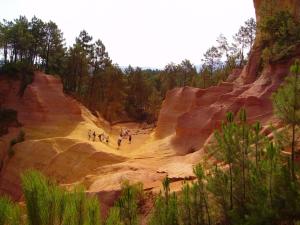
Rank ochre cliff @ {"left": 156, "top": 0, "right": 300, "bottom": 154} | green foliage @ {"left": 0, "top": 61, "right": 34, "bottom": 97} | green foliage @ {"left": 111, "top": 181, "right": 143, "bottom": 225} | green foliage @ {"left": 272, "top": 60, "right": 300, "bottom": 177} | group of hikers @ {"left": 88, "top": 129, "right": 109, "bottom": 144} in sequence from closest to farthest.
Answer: green foliage @ {"left": 111, "top": 181, "right": 143, "bottom": 225} < green foliage @ {"left": 272, "top": 60, "right": 300, "bottom": 177} < ochre cliff @ {"left": 156, "top": 0, "right": 300, "bottom": 154} < group of hikers @ {"left": 88, "top": 129, "right": 109, "bottom": 144} < green foliage @ {"left": 0, "top": 61, "right": 34, "bottom": 97}

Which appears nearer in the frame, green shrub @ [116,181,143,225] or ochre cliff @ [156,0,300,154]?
green shrub @ [116,181,143,225]

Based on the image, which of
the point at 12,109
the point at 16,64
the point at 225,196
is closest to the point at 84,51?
the point at 16,64

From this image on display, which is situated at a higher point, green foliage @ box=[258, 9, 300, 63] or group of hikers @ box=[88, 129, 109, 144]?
green foliage @ box=[258, 9, 300, 63]

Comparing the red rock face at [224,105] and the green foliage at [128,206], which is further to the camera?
the red rock face at [224,105]

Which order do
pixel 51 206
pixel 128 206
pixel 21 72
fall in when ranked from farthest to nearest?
pixel 21 72
pixel 128 206
pixel 51 206

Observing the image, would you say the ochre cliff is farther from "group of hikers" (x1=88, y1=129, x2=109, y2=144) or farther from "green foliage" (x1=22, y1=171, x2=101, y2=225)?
"green foliage" (x1=22, y1=171, x2=101, y2=225)

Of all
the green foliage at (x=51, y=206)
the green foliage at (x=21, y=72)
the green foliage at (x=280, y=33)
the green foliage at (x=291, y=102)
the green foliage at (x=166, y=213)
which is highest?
the green foliage at (x=280, y=33)

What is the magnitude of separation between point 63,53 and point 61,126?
1662cm

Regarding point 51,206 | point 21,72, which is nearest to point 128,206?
point 51,206

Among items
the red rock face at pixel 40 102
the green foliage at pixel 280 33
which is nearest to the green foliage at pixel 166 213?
the green foliage at pixel 280 33

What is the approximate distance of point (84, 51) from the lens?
56500 mm

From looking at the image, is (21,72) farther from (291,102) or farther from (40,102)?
(291,102)

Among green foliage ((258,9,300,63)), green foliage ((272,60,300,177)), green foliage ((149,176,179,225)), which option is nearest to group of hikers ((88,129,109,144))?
green foliage ((258,9,300,63))

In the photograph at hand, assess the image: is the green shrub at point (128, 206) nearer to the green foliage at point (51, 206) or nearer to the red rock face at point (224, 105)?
the green foliage at point (51, 206)
